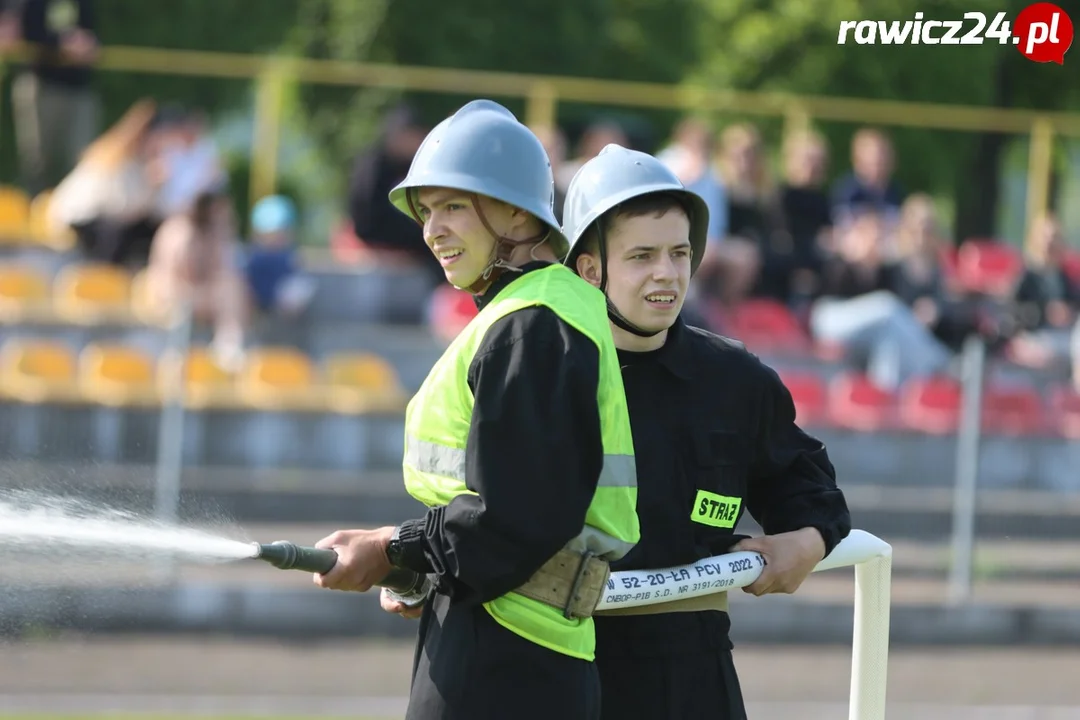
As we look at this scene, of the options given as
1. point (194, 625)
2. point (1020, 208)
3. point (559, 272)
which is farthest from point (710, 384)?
point (1020, 208)

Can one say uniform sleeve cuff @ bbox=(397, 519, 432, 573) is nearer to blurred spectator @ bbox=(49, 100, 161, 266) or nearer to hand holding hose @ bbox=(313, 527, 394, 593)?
hand holding hose @ bbox=(313, 527, 394, 593)

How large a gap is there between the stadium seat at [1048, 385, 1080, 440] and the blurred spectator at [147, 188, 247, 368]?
598 cm

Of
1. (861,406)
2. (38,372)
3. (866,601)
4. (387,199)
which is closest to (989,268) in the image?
(861,406)

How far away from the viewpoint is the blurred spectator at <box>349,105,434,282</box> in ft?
44.4

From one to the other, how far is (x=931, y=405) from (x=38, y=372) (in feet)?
21.3

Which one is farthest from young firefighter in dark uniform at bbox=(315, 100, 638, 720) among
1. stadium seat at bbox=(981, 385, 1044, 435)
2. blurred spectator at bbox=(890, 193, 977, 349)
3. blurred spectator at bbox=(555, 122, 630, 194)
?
→ blurred spectator at bbox=(890, 193, 977, 349)

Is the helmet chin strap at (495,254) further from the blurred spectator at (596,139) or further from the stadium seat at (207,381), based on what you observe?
the blurred spectator at (596,139)

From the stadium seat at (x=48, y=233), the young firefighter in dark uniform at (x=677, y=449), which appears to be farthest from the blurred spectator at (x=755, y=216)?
the young firefighter in dark uniform at (x=677, y=449)

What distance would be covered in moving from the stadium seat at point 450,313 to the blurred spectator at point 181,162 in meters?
2.02

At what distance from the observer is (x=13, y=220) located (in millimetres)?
14336

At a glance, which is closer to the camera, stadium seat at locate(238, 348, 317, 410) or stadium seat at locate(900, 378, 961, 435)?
stadium seat at locate(238, 348, 317, 410)

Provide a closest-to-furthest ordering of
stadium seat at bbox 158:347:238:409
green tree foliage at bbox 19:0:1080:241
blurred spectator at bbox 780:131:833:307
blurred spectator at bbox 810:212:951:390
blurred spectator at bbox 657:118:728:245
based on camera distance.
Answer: stadium seat at bbox 158:347:238:409 < blurred spectator at bbox 657:118:728:245 < blurred spectator at bbox 810:212:951:390 < blurred spectator at bbox 780:131:833:307 < green tree foliage at bbox 19:0:1080:241

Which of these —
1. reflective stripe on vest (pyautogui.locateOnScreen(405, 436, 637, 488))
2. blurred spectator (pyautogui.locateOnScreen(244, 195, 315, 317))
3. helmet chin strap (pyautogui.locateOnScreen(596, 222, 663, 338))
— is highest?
blurred spectator (pyautogui.locateOnScreen(244, 195, 315, 317))

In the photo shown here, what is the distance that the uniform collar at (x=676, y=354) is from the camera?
4.66m
